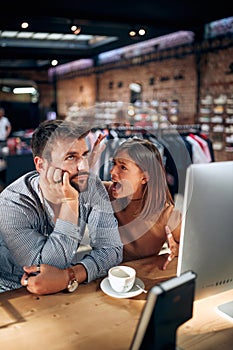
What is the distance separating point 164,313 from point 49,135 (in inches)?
42.5

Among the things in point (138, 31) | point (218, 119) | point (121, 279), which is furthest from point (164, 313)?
point (218, 119)

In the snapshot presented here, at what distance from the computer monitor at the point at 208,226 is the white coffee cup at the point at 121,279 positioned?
0.23 m

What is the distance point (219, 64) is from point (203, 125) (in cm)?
104

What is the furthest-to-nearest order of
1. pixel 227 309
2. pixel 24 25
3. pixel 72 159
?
pixel 24 25
pixel 72 159
pixel 227 309

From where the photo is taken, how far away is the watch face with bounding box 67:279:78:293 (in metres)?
1.37

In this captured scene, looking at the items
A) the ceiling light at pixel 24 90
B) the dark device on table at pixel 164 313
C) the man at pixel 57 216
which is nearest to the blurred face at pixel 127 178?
the man at pixel 57 216

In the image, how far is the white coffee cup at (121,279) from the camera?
4.38ft

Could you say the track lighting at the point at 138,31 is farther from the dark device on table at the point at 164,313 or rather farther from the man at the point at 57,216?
the dark device on table at the point at 164,313

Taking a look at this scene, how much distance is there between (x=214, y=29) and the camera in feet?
21.3

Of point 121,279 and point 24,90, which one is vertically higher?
point 24,90

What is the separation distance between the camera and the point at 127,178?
2.00m

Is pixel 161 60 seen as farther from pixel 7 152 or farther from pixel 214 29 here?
pixel 7 152

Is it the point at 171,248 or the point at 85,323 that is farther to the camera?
the point at 171,248

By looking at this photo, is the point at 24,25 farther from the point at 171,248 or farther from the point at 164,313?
the point at 164,313
